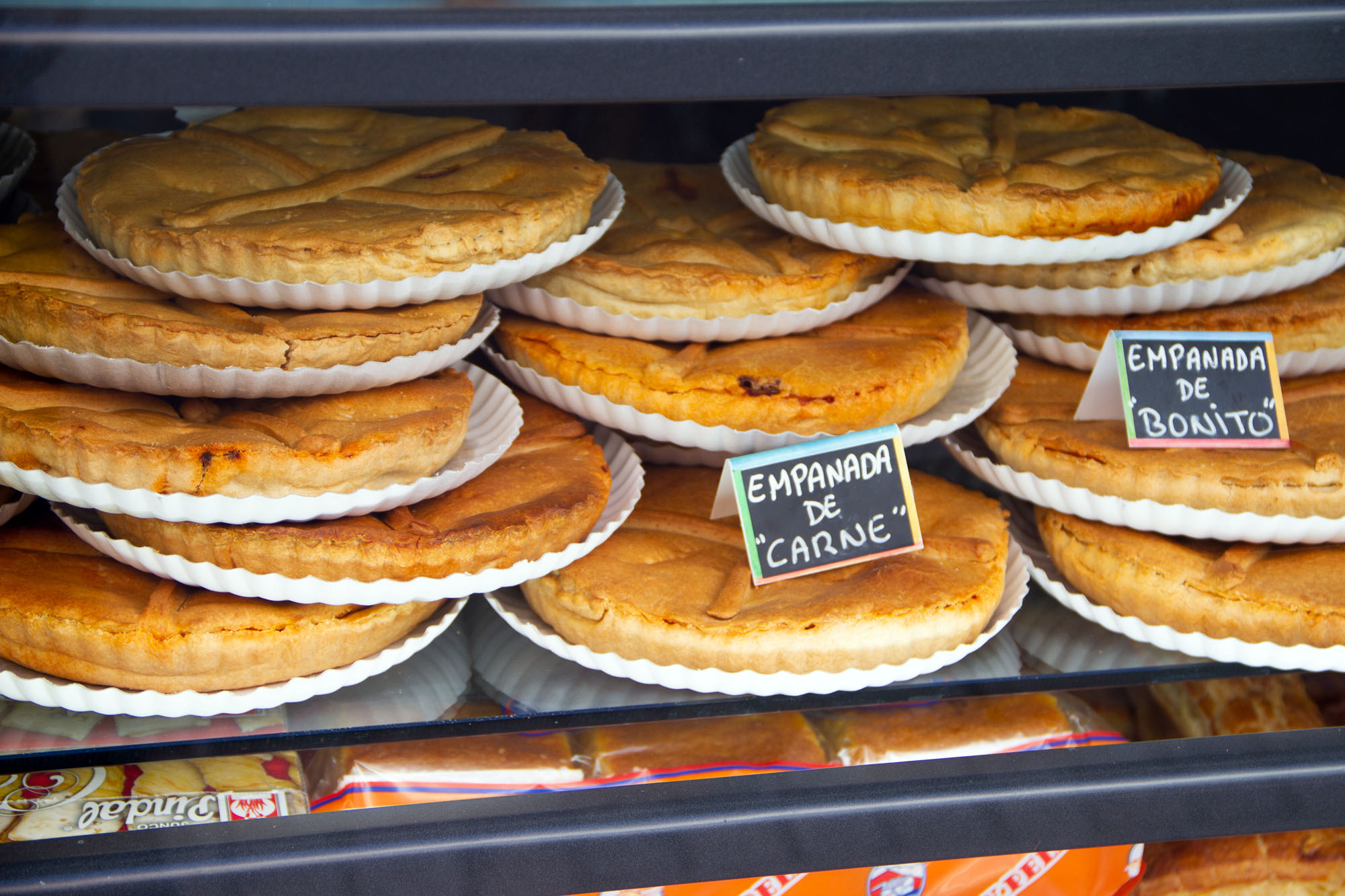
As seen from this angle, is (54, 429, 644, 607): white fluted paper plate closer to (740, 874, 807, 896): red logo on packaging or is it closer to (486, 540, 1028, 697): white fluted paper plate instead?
(486, 540, 1028, 697): white fluted paper plate

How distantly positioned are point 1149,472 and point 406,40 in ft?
3.58


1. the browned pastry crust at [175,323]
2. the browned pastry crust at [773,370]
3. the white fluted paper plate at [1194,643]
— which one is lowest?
the white fluted paper plate at [1194,643]

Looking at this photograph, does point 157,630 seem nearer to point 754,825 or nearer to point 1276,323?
point 754,825

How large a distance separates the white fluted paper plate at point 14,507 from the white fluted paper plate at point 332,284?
30cm

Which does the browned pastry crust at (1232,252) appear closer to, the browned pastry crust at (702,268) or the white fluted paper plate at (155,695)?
the browned pastry crust at (702,268)

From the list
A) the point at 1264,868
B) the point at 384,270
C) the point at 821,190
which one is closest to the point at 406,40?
the point at 384,270

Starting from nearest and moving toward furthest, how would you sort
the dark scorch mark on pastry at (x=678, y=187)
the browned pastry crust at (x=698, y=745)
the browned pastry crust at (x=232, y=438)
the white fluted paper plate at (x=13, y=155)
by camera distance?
the browned pastry crust at (x=232, y=438), the browned pastry crust at (x=698, y=745), the white fluted paper plate at (x=13, y=155), the dark scorch mark on pastry at (x=678, y=187)

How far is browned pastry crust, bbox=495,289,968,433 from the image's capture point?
1.43 m

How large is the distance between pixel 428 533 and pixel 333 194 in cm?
49

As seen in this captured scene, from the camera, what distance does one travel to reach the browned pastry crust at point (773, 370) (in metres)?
1.43

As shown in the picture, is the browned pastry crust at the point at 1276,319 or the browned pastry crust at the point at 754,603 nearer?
the browned pastry crust at the point at 754,603

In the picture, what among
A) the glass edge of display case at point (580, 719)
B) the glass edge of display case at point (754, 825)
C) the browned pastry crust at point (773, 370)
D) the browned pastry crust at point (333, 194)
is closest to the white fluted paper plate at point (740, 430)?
the browned pastry crust at point (773, 370)

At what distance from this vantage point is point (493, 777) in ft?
4.49

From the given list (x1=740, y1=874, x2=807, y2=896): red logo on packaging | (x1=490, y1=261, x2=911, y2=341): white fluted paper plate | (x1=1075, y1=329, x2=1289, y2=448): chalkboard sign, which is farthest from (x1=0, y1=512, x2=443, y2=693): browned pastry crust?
(x1=1075, y1=329, x2=1289, y2=448): chalkboard sign
